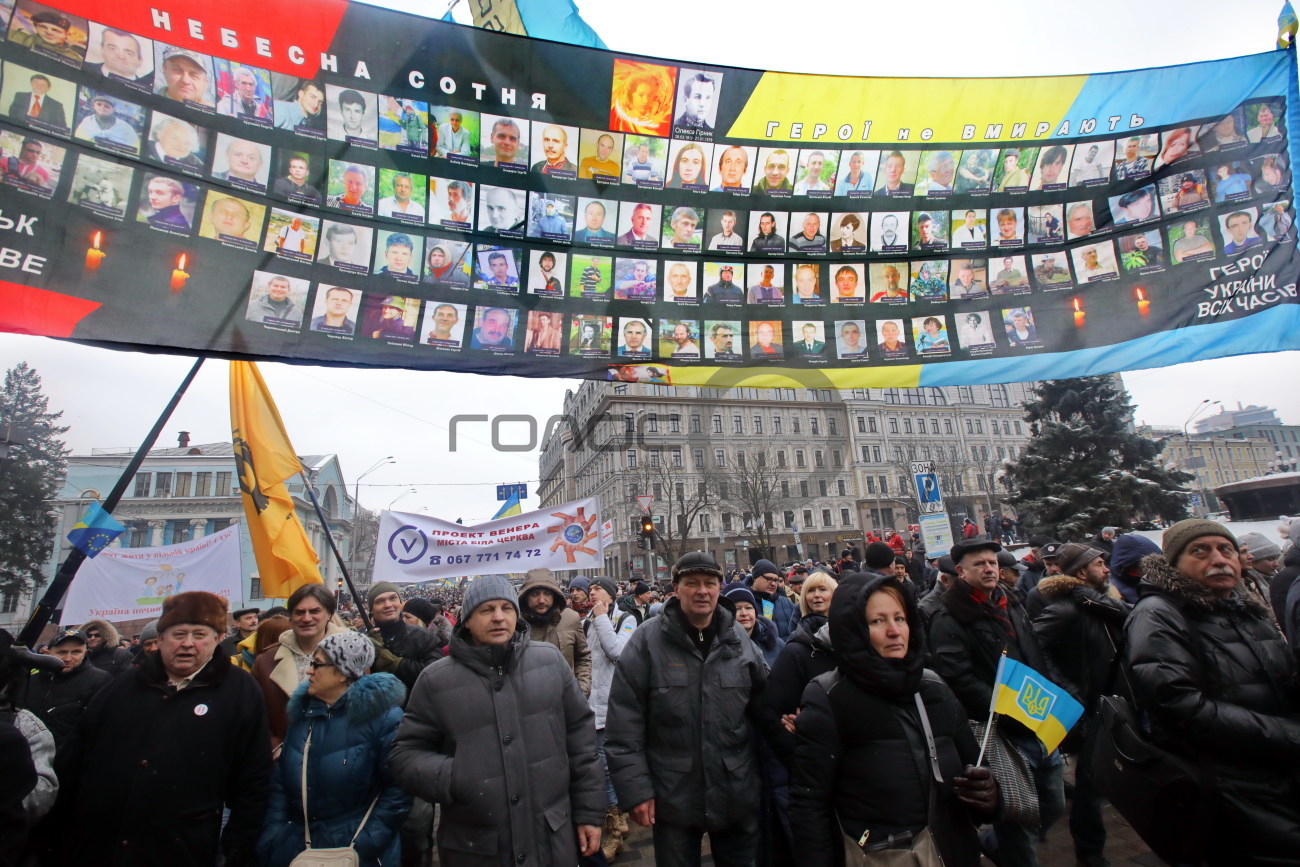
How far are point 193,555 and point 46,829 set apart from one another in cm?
560

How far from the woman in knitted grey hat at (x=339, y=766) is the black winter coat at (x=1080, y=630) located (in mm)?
4414

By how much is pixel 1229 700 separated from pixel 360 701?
4040mm

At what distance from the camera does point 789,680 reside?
334 cm

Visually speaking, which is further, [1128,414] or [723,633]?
[1128,414]

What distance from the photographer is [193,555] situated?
7422 millimetres

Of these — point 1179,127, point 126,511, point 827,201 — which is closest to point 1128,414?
point 1179,127

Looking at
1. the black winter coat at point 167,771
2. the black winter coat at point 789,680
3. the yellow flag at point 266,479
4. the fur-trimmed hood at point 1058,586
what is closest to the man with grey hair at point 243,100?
the yellow flag at point 266,479

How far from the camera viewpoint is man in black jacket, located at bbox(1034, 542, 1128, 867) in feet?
12.9

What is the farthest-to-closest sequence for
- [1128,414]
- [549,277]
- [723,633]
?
[1128,414] → [549,277] → [723,633]

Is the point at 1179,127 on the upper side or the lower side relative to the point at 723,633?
upper

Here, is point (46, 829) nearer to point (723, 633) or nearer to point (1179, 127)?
point (723, 633)

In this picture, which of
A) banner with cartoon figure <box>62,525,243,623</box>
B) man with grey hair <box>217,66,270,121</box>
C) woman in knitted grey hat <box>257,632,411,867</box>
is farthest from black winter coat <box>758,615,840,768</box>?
banner with cartoon figure <box>62,525,243,623</box>

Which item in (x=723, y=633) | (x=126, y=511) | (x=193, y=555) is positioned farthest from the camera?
(x=126, y=511)

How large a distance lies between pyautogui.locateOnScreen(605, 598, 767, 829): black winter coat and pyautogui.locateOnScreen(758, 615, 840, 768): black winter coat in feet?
0.29
